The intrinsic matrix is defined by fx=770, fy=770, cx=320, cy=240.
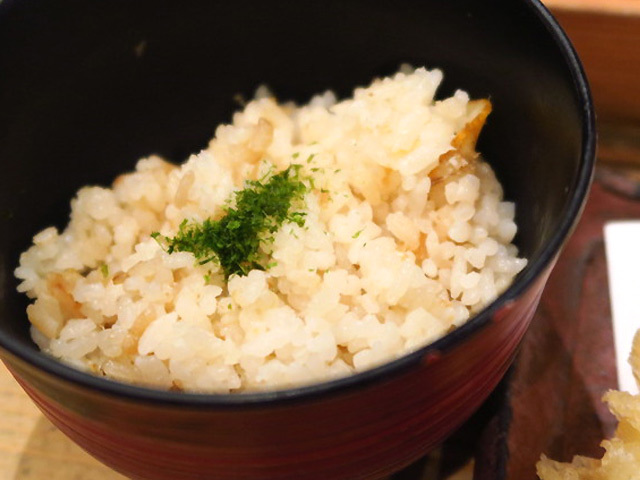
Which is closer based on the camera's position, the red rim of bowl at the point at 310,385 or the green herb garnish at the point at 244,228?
the red rim of bowl at the point at 310,385

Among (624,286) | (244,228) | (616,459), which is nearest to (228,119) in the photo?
(244,228)

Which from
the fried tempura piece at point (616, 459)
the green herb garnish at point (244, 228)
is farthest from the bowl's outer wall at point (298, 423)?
the green herb garnish at point (244, 228)

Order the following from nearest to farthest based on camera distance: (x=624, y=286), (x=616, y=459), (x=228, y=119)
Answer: (x=616, y=459)
(x=624, y=286)
(x=228, y=119)

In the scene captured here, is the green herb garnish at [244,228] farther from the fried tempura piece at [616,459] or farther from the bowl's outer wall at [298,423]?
the fried tempura piece at [616,459]

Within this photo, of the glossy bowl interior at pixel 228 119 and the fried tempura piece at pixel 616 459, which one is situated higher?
the glossy bowl interior at pixel 228 119

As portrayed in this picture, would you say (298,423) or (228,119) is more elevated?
(228,119)

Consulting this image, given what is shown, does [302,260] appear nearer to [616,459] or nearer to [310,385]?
[310,385]

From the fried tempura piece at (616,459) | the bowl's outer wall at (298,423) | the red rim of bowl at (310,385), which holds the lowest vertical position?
the fried tempura piece at (616,459)
